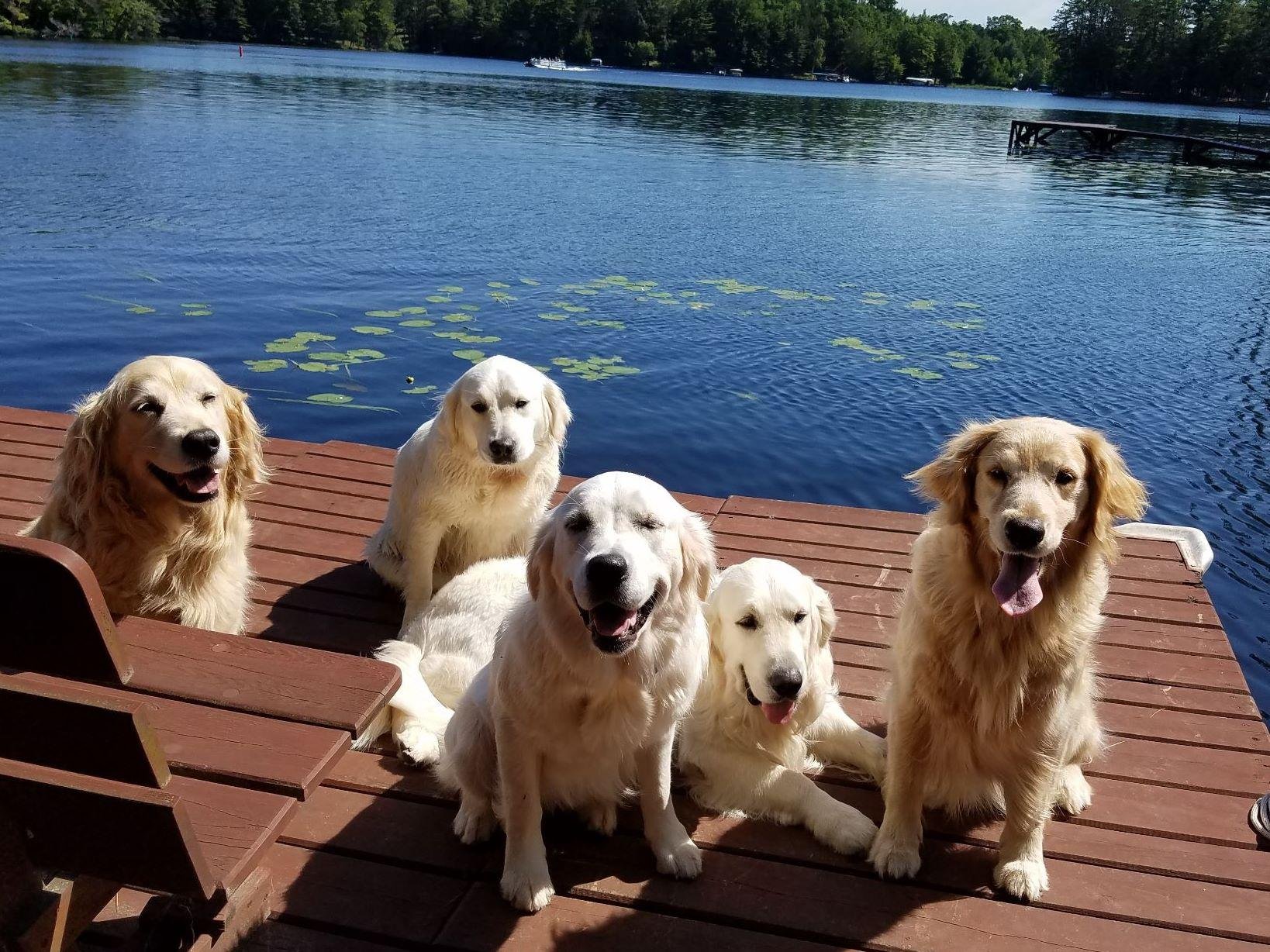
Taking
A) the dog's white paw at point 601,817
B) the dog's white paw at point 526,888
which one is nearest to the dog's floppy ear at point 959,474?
the dog's white paw at point 601,817

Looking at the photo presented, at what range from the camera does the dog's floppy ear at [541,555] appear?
2.80 m

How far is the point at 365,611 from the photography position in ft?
15.2

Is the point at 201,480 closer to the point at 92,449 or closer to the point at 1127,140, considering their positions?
the point at 92,449

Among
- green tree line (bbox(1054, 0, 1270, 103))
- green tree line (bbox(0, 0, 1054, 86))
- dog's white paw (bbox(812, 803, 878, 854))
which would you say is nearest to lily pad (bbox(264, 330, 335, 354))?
dog's white paw (bbox(812, 803, 878, 854))

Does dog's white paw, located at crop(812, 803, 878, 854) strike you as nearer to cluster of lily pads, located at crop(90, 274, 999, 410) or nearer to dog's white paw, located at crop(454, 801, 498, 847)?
dog's white paw, located at crop(454, 801, 498, 847)

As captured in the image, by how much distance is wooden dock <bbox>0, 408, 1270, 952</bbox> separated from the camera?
9.15ft

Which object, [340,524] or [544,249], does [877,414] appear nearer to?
[340,524]

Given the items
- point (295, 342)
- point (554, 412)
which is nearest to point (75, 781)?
point (554, 412)

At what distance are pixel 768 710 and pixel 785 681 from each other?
165 mm

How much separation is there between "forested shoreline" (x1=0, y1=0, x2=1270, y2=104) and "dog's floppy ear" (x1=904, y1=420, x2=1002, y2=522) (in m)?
89.8

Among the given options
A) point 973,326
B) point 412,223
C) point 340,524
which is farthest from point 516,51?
point 340,524

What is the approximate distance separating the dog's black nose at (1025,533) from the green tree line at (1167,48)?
310 ft

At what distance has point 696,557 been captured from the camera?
287 cm

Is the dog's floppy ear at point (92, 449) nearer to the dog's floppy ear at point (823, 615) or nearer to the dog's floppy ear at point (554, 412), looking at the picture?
the dog's floppy ear at point (554, 412)
